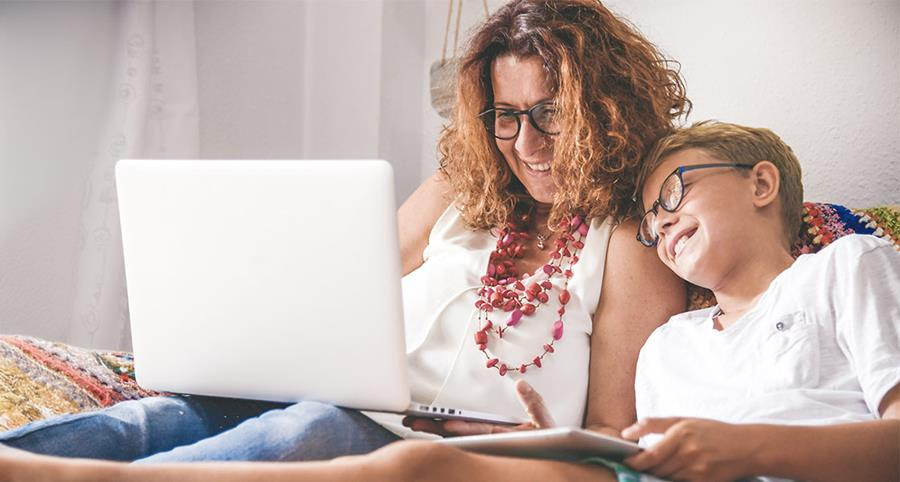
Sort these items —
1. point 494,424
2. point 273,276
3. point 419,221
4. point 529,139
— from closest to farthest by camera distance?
point 273,276, point 494,424, point 529,139, point 419,221

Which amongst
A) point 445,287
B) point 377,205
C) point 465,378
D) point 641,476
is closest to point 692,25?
point 445,287

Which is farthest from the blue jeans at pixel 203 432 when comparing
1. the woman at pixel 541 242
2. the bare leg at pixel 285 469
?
Answer: the bare leg at pixel 285 469

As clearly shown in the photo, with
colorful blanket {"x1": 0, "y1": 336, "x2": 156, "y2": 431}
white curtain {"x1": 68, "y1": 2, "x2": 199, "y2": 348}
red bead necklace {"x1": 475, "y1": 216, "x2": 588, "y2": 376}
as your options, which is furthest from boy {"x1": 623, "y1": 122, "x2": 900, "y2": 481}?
white curtain {"x1": 68, "y1": 2, "x2": 199, "y2": 348}

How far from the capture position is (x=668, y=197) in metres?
1.29

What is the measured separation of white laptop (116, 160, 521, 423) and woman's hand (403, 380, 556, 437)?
0.03m

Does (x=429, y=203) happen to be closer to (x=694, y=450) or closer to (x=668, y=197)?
(x=668, y=197)

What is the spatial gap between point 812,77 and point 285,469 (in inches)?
52.6

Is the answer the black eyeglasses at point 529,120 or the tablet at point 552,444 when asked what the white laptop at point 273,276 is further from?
the black eyeglasses at point 529,120

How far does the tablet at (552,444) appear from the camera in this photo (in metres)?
0.79

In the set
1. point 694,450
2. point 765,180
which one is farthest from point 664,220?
point 694,450

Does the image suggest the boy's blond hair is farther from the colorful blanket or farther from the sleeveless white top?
the colorful blanket

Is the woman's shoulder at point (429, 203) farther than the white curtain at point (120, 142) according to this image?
No

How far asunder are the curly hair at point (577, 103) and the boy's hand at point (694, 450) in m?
0.61

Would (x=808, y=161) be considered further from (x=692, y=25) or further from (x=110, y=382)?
(x=110, y=382)
